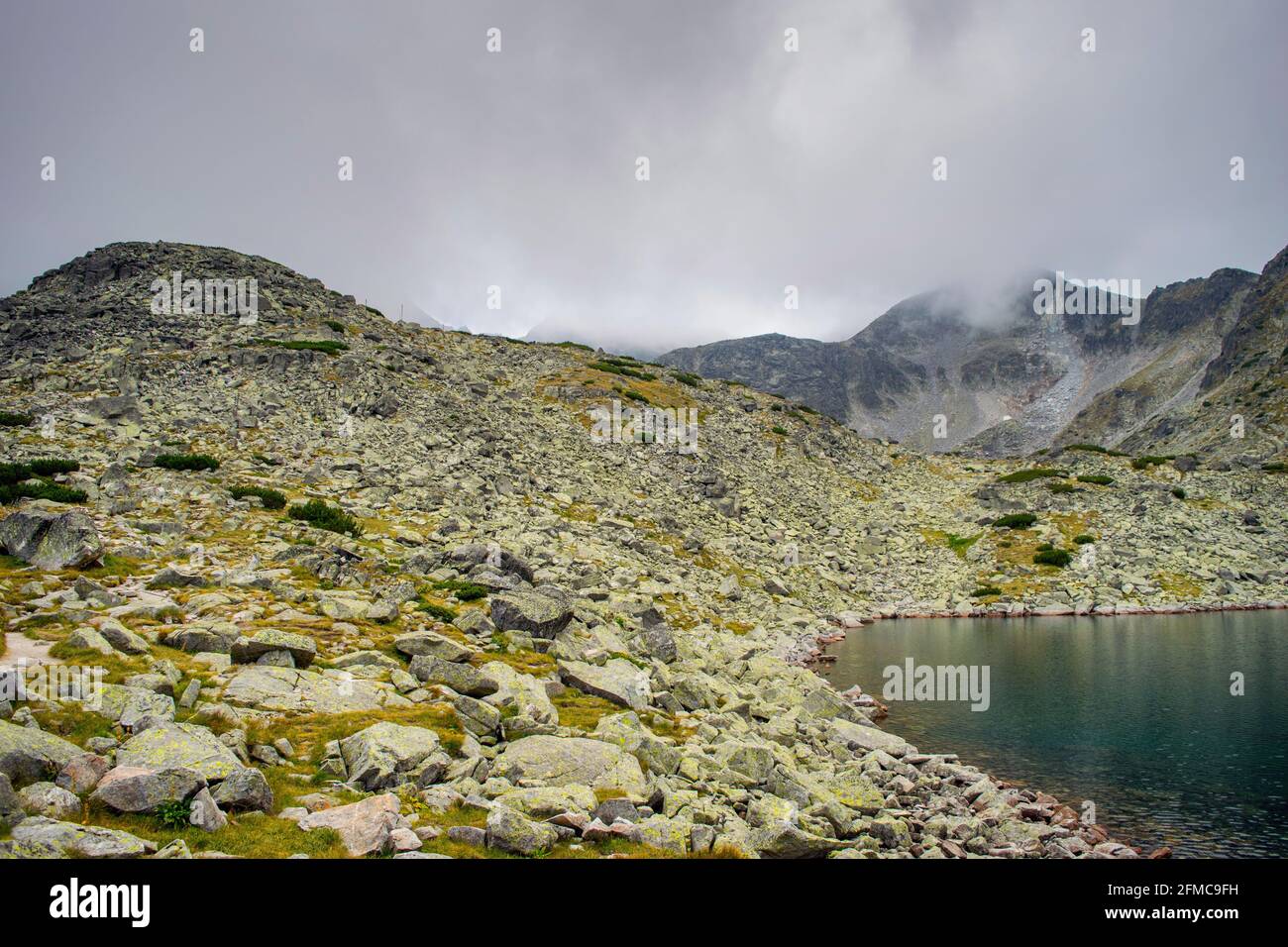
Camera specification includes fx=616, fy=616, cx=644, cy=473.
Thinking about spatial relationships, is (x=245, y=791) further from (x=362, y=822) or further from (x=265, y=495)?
(x=265, y=495)

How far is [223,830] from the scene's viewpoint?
888 cm

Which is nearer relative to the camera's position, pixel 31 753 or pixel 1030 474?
pixel 31 753

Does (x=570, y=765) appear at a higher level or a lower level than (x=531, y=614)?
lower

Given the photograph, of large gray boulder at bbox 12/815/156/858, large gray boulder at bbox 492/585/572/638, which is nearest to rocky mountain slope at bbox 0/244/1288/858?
large gray boulder at bbox 12/815/156/858

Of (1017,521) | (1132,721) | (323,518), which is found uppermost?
(323,518)

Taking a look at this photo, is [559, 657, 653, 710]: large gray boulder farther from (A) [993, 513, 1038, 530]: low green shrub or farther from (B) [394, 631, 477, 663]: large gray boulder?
(A) [993, 513, 1038, 530]: low green shrub

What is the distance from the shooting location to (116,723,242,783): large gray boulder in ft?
31.7

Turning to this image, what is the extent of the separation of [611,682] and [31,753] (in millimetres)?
13646

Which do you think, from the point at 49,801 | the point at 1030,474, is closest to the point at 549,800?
the point at 49,801

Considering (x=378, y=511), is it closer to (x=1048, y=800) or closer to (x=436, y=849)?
(x=436, y=849)

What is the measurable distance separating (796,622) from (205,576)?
1444 inches

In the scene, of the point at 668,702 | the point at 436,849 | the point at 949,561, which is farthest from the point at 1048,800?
the point at 949,561

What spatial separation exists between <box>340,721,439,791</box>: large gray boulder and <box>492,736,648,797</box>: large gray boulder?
63.2 inches

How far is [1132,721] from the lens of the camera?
26.1 meters
